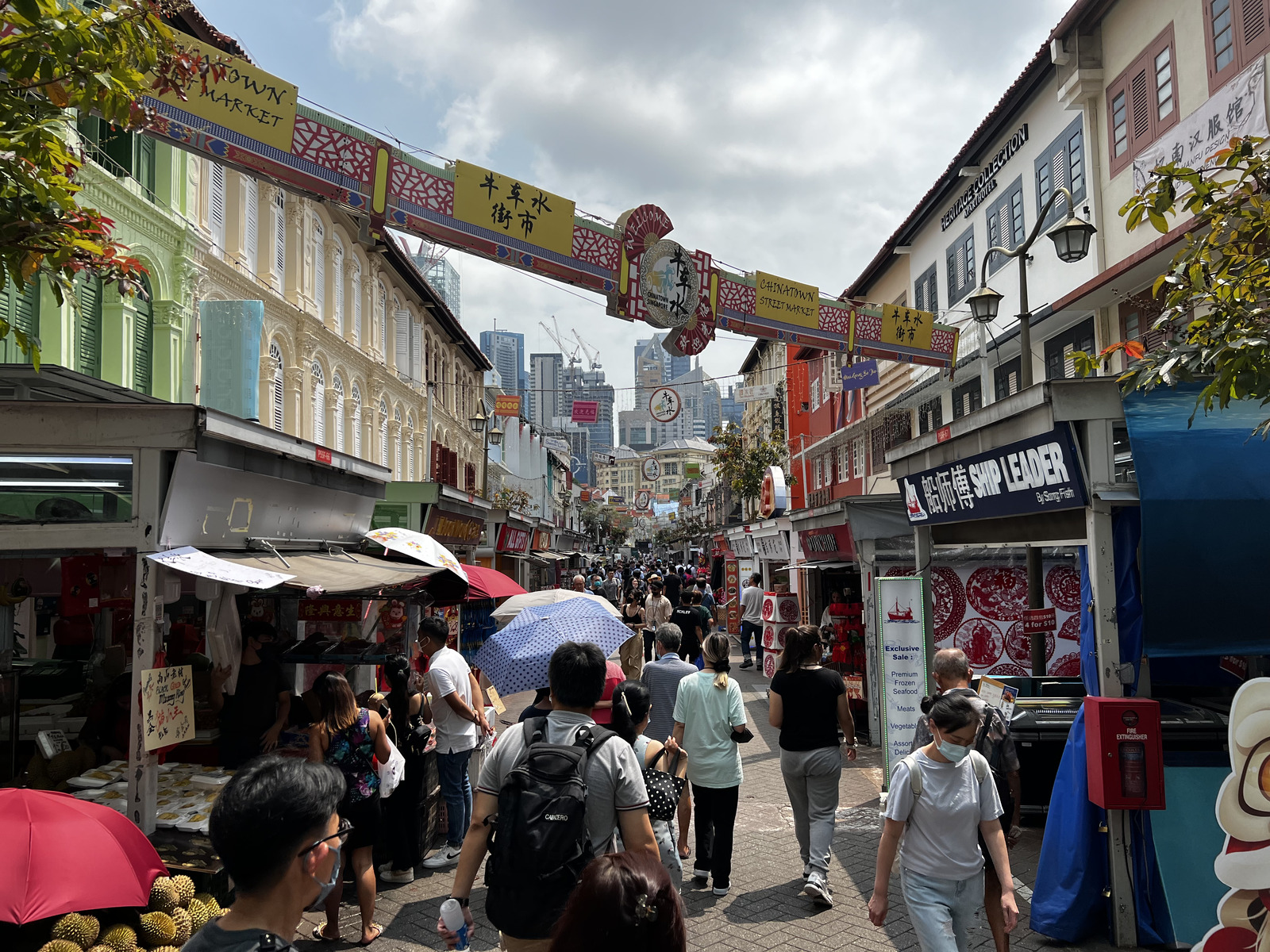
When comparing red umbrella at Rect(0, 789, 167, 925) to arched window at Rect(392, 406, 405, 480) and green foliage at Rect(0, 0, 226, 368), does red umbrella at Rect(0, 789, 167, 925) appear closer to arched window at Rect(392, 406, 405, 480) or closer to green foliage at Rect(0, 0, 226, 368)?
green foliage at Rect(0, 0, 226, 368)

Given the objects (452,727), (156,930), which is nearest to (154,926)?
(156,930)

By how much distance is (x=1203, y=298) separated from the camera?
17.7 ft

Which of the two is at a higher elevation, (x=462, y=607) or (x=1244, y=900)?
(x=462, y=607)

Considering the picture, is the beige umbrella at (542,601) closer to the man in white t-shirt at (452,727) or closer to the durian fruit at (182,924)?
the man in white t-shirt at (452,727)

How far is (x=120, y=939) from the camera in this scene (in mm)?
4191

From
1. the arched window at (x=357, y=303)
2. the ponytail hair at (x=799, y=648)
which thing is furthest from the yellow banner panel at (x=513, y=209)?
the arched window at (x=357, y=303)

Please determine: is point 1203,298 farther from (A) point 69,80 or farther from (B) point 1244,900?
(A) point 69,80

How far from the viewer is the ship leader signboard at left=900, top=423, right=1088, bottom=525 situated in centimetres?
592

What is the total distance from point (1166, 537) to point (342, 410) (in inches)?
863

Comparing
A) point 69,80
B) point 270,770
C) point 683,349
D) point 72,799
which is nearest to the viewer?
point 270,770

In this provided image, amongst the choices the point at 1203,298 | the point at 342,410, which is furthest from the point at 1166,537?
the point at 342,410

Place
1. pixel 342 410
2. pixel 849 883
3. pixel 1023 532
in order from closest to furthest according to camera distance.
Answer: pixel 849 883 < pixel 1023 532 < pixel 342 410

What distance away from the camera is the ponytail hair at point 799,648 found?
656 cm

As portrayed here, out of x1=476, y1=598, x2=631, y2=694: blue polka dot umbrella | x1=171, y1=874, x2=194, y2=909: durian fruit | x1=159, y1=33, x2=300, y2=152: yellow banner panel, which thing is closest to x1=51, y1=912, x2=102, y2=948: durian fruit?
x1=171, y1=874, x2=194, y2=909: durian fruit
